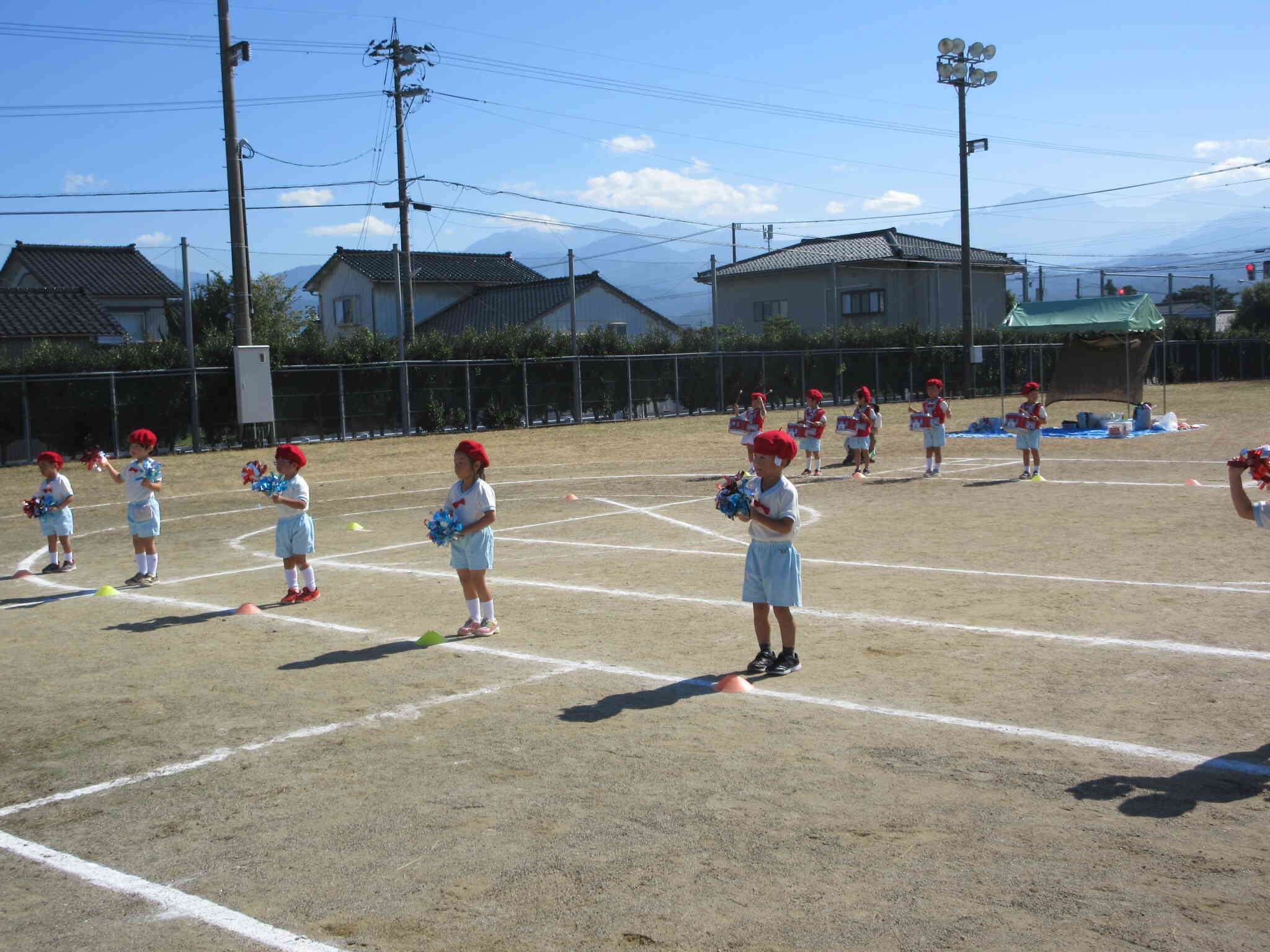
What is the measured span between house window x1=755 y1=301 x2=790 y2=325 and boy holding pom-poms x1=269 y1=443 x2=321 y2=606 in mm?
55205

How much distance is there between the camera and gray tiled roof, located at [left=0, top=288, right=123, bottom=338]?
3909 centimetres

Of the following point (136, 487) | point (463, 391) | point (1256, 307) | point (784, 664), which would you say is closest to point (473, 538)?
point (784, 664)

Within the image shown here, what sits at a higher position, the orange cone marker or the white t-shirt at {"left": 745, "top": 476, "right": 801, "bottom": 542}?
the white t-shirt at {"left": 745, "top": 476, "right": 801, "bottom": 542}

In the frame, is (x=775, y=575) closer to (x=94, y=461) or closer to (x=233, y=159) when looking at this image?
Answer: (x=94, y=461)

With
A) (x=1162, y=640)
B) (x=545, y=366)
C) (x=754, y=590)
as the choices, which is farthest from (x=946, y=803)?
(x=545, y=366)

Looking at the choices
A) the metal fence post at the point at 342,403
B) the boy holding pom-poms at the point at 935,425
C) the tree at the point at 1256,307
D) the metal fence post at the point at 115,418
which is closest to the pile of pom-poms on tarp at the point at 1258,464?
the boy holding pom-poms at the point at 935,425

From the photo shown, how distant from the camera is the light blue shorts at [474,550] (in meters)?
9.29

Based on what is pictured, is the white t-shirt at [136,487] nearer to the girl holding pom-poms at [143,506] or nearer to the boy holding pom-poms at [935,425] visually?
the girl holding pom-poms at [143,506]

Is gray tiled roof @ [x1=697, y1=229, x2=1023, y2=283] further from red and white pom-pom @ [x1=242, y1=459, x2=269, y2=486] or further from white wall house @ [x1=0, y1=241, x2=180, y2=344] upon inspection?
red and white pom-pom @ [x1=242, y1=459, x2=269, y2=486]

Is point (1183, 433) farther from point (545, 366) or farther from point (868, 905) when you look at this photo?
point (868, 905)

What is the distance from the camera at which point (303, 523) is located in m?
11.0

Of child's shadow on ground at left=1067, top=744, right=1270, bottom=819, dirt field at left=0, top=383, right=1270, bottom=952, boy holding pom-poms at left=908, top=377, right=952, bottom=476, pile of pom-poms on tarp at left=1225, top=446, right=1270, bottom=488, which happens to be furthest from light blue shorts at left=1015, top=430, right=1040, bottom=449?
child's shadow on ground at left=1067, top=744, right=1270, bottom=819

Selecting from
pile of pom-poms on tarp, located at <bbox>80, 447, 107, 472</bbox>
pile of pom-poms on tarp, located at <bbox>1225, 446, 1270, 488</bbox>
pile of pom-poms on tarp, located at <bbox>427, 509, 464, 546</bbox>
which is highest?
pile of pom-poms on tarp, located at <bbox>80, 447, 107, 472</bbox>

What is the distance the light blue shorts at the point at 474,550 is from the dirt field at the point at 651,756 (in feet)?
2.06
